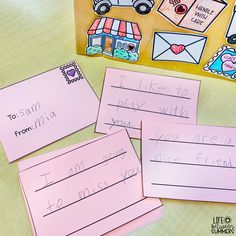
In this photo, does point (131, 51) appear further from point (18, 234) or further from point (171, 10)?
point (18, 234)

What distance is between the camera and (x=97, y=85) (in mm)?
550

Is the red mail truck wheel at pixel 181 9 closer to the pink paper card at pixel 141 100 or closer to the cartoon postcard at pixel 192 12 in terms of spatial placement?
the cartoon postcard at pixel 192 12

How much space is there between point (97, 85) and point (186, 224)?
0.78ft

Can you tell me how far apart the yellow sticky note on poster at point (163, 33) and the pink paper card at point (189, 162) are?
0.33ft

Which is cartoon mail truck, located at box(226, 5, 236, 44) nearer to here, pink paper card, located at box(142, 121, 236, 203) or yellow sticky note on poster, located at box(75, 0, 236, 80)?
yellow sticky note on poster, located at box(75, 0, 236, 80)

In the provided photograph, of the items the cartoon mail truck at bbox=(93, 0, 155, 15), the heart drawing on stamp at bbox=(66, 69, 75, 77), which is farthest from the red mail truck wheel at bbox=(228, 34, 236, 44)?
the heart drawing on stamp at bbox=(66, 69, 75, 77)

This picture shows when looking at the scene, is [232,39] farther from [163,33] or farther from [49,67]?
[49,67]

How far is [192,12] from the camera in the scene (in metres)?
0.46

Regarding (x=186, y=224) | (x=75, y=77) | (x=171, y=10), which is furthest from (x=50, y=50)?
(x=186, y=224)

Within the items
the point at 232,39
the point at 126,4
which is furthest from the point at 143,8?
the point at 232,39

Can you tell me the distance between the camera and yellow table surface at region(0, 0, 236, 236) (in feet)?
1.52

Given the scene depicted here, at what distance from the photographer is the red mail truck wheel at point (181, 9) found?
46 centimetres

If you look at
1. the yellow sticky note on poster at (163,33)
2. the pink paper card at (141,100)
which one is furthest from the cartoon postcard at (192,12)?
the pink paper card at (141,100)

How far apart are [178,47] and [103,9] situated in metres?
0.12
